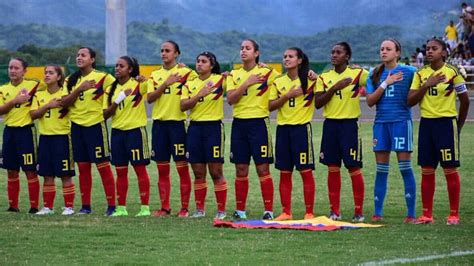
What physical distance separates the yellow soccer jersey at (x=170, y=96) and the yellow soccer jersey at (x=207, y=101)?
16cm

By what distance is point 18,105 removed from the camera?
49.3ft

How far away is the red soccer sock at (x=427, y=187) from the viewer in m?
13.4

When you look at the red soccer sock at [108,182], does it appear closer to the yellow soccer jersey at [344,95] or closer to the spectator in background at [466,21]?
the yellow soccer jersey at [344,95]

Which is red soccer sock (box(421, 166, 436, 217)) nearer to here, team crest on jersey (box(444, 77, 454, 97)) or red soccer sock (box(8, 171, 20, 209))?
team crest on jersey (box(444, 77, 454, 97))

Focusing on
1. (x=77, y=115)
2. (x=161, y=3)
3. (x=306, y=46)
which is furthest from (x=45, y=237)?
(x=161, y=3)

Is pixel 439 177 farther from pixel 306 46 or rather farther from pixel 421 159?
pixel 306 46

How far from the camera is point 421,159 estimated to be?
13375 mm

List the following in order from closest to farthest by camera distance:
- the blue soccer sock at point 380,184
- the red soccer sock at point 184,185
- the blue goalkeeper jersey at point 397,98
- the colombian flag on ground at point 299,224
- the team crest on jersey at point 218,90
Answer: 1. the colombian flag on ground at point 299,224
2. the blue goalkeeper jersey at point 397,98
3. the blue soccer sock at point 380,184
4. the team crest on jersey at point 218,90
5. the red soccer sock at point 184,185

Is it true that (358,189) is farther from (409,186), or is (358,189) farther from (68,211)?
(68,211)

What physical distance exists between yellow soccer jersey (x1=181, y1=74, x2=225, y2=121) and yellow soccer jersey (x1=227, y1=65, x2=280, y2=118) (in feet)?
0.65

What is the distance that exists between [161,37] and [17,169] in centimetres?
5214

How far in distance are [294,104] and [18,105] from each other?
11.5 feet

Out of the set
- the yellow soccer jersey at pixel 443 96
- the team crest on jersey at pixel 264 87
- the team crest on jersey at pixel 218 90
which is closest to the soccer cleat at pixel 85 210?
the team crest on jersey at pixel 218 90

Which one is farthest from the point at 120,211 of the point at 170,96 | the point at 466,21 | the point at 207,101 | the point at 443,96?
the point at 466,21
